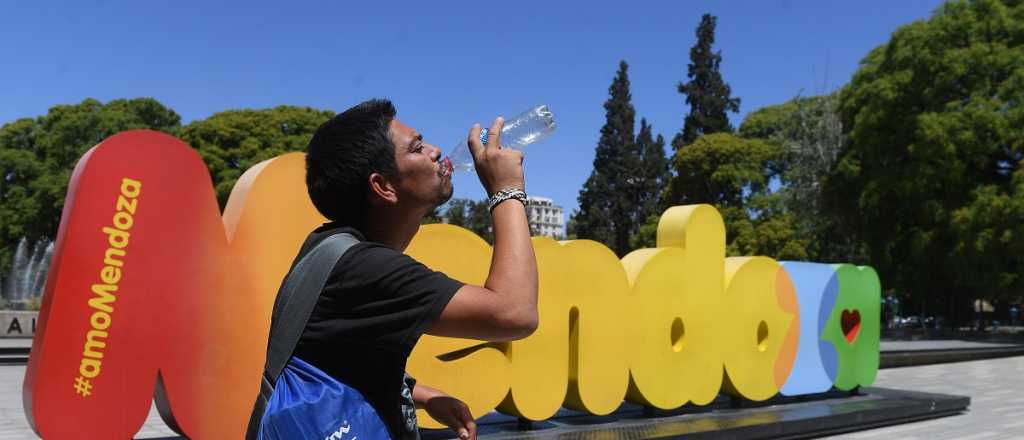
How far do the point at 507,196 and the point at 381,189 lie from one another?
10.9 inches

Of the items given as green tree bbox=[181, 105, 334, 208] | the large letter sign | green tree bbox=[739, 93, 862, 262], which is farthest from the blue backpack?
green tree bbox=[181, 105, 334, 208]

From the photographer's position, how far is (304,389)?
166cm

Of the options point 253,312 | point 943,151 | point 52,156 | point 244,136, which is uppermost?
point 244,136

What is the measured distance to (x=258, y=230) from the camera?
6.23 m

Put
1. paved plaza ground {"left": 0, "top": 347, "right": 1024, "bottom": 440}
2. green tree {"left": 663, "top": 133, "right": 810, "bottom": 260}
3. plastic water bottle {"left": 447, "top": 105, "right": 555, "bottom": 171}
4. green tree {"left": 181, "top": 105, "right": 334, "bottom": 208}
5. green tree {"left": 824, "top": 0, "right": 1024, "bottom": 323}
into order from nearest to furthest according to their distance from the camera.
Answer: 1. plastic water bottle {"left": 447, "top": 105, "right": 555, "bottom": 171}
2. paved plaza ground {"left": 0, "top": 347, "right": 1024, "bottom": 440}
3. green tree {"left": 824, "top": 0, "right": 1024, "bottom": 323}
4. green tree {"left": 181, "top": 105, "right": 334, "bottom": 208}
5. green tree {"left": 663, "top": 133, "right": 810, "bottom": 260}

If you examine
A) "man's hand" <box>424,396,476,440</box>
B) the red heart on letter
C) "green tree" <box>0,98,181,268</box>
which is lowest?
"man's hand" <box>424,396,476,440</box>

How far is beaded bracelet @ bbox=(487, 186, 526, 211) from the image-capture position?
182cm

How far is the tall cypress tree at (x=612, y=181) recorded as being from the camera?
5328 cm

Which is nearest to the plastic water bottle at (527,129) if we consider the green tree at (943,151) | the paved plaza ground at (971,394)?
the paved plaza ground at (971,394)

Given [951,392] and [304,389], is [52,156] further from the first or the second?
[304,389]

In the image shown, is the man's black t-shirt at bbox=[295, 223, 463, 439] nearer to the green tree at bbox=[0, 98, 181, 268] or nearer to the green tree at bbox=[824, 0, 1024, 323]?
the green tree at bbox=[824, 0, 1024, 323]

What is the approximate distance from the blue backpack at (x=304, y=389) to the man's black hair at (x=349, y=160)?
11 centimetres

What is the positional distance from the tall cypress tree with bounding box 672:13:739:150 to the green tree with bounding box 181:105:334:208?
22.1 metres


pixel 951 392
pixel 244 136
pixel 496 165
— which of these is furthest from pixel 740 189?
pixel 496 165
